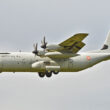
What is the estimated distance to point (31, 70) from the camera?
148ft

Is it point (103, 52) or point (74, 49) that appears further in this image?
point (103, 52)

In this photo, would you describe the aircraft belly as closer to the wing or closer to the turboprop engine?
the turboprop engine

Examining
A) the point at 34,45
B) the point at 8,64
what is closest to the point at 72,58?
the point at 34,45

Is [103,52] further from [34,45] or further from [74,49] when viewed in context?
[34,45]

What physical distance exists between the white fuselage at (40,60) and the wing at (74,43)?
1.56 m

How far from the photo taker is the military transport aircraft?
44.1 m

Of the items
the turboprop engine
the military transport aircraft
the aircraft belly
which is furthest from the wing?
the aircraft belly

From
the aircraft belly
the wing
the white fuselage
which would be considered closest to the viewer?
the wing

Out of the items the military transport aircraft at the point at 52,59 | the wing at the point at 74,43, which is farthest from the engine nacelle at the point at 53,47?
the wing at the point at 74,43

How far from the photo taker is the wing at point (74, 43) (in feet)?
140

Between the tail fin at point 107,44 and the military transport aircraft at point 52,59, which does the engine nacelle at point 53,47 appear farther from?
the tail fin at point 107,44

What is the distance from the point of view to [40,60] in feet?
149

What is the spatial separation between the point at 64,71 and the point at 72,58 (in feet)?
5.72

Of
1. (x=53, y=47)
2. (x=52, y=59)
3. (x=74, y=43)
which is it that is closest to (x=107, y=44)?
(x=74, y=43)
